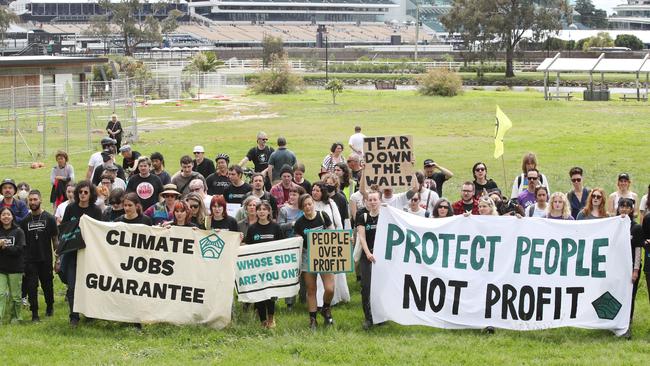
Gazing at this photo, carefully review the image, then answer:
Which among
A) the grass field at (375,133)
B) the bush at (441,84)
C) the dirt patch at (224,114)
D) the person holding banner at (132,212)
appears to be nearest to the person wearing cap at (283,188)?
the grass field at (375,133)

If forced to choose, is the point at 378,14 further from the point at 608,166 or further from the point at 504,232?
the point at 504,232

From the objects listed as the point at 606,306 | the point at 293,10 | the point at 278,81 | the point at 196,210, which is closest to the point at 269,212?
the point at 196,210

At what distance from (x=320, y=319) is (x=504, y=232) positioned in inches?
89.2

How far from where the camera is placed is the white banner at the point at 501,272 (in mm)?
11438

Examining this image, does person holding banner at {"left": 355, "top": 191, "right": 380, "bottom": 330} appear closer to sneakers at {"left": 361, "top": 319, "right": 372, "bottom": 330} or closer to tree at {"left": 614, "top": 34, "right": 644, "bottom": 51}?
sneakers at {"left": 361, "top": 319, "right": 372, "bottom": 330}

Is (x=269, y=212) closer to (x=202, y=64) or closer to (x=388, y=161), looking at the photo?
(x=388, y=161)

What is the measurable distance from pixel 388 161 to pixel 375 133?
26125 millimetres

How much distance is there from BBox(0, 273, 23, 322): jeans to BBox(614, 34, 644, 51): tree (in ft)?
405

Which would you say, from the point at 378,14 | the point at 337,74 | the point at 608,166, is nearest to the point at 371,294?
the point at 608,166

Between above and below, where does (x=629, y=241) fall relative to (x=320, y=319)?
above

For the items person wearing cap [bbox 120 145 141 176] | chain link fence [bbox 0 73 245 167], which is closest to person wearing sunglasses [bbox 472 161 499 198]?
person wearing cap [bbox 120 145 141 176]

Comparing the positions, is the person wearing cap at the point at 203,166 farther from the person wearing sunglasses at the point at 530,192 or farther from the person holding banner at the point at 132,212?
the person wearing sunglasses at the point at 530,192

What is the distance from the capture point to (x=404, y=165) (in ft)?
45.0

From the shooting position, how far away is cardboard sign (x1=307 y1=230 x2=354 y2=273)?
11727mm
